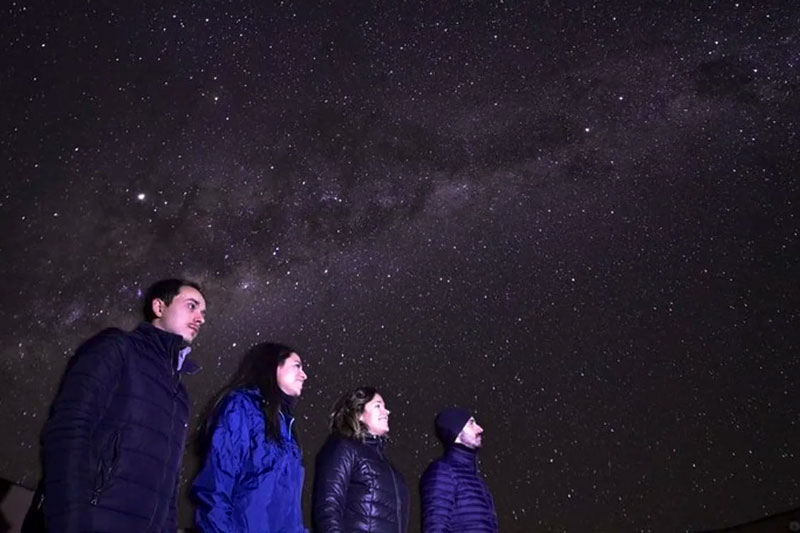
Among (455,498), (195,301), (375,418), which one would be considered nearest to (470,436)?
(455,498)

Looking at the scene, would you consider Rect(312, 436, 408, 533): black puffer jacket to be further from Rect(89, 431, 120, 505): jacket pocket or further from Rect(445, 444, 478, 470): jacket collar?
Rect(89, 431, 120, 505): jacket pocket

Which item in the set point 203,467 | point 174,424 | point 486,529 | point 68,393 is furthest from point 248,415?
point 486,529

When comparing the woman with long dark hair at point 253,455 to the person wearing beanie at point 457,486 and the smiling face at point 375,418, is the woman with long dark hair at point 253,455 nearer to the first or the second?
the smiling face at point 375,418

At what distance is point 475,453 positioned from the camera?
520 centimetres

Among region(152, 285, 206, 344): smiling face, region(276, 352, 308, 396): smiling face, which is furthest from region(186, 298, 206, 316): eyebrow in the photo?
region(276, 352, 308, 396): smiling face

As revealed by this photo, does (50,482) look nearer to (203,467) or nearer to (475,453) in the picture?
(203,467)

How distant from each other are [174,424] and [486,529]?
2891mm

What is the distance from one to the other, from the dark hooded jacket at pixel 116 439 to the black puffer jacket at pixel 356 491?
112 centimetres

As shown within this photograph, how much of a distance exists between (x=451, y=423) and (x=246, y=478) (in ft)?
7.73

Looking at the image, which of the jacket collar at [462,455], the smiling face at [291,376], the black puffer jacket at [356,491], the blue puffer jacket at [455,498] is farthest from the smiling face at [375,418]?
the jacket collar at [462,455]

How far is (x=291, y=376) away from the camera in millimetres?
3830

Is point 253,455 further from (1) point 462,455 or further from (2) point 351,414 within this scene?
(1) point 462,455

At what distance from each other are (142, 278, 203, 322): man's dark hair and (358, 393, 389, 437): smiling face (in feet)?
5.32

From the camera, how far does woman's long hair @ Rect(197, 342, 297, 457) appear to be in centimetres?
339
